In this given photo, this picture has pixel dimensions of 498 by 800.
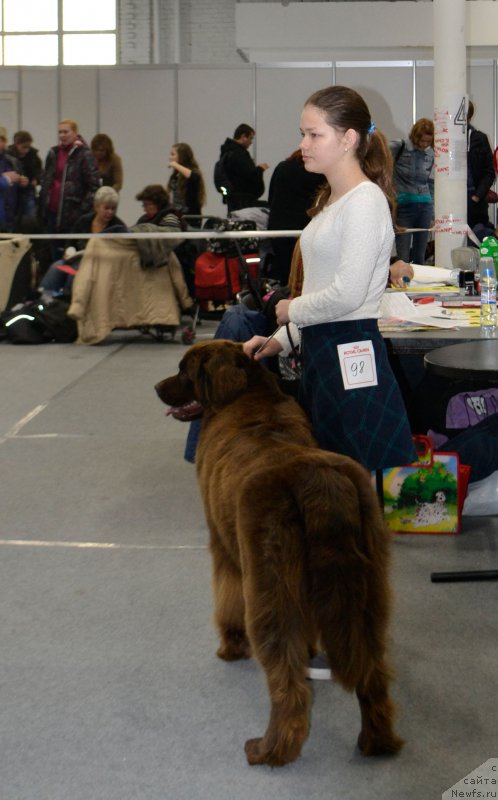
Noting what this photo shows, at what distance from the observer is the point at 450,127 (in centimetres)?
783

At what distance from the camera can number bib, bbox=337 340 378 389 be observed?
8.75 ft

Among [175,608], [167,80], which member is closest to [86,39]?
[167,80]

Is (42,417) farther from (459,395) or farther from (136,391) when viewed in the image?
(459,395)

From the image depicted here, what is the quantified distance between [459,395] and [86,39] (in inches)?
502

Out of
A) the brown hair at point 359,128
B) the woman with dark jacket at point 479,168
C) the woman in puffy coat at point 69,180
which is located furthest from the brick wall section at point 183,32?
the brown hair at point 359,128

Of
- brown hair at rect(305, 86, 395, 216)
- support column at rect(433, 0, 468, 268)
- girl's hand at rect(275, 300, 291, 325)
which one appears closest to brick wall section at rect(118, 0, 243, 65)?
support column at rect(433, 0, 468, 268)

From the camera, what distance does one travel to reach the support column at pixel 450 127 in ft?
25.8

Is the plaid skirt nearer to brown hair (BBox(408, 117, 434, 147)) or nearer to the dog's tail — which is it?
the dog's tail

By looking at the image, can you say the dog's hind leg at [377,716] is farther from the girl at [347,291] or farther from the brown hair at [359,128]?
the brown hair at [359,128]

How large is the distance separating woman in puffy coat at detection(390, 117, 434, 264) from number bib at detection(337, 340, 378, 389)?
6.53 meters

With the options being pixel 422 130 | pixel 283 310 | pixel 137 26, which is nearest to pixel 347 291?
pixel 283 310

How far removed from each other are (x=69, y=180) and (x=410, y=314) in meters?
6.33

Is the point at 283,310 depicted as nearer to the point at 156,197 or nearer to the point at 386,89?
the point at 156,197

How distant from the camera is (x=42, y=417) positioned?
591 centimetres
